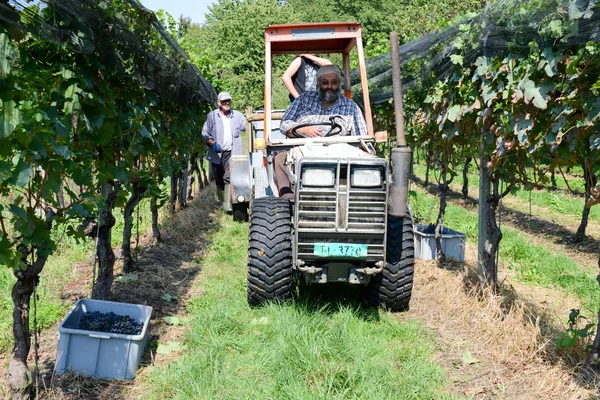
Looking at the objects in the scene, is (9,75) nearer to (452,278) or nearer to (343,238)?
(343,238)

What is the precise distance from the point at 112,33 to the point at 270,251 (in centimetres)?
182

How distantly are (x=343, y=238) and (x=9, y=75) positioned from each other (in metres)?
2.46

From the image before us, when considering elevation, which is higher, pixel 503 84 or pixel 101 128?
pixel 503 84

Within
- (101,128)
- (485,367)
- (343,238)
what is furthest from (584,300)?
(101,128)

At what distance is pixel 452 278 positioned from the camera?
5.45 metres

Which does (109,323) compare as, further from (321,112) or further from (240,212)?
(240,212)

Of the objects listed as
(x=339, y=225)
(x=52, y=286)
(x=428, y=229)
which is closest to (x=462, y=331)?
(x=339, y=225)

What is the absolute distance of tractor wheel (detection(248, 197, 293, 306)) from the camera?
167 inches

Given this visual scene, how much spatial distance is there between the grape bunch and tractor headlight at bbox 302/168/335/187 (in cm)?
148

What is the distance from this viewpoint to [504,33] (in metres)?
4.02

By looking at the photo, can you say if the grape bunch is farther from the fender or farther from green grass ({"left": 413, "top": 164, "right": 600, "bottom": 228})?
green grass ({"left": 413, "top": 164, "right": 600, "bottom": 228})

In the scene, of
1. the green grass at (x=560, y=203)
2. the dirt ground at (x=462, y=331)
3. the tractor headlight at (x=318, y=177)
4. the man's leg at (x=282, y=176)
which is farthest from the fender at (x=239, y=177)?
the green grass at (x=560, y=203)

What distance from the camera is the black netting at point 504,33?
314cm

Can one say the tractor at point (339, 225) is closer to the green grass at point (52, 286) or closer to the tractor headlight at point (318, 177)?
the tractor headlight at point (318, 177)
